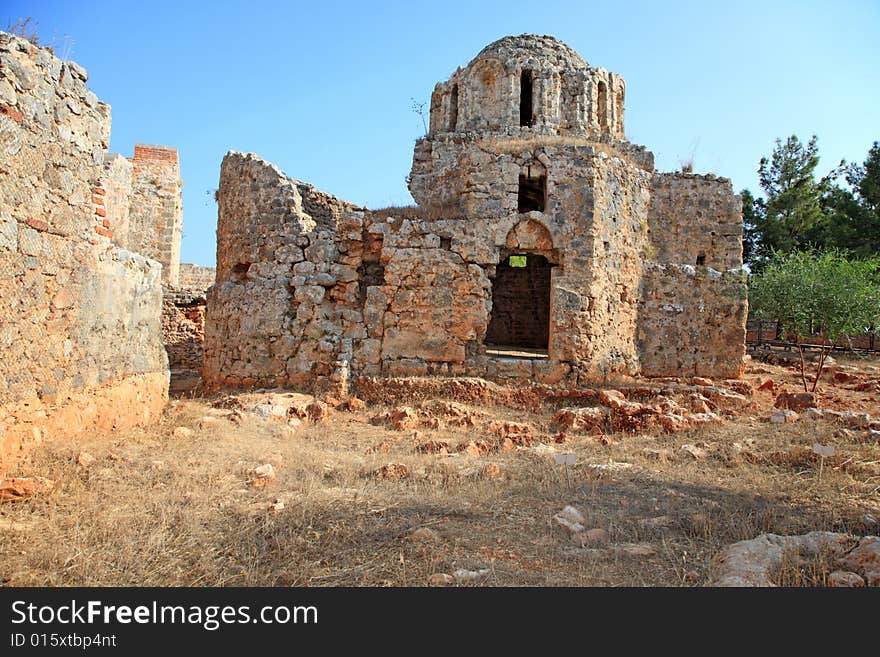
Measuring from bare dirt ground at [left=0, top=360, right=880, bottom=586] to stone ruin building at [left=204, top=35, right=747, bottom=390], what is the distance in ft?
8.17

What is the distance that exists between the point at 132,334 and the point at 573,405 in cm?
651

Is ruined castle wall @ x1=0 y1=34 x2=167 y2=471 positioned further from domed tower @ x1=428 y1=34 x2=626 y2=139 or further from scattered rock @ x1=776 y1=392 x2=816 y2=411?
domed tower @ x1=428 y1=34 x2=626 y2=139

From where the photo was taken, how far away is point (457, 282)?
10.5 metres

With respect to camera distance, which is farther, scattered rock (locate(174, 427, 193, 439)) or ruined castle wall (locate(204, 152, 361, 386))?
ruined castle wall (locate(204, 152, 361, 386))

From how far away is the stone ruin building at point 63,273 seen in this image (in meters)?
4.70

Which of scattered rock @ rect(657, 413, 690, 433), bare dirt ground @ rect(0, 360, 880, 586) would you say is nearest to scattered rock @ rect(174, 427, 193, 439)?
bare dirt ground @ rect(0, 360, 880, 586)

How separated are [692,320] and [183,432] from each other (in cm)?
954

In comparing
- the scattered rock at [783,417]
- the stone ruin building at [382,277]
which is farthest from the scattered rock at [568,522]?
the scattered rock at [783,417]

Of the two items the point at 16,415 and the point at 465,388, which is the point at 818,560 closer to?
the point at 16,415

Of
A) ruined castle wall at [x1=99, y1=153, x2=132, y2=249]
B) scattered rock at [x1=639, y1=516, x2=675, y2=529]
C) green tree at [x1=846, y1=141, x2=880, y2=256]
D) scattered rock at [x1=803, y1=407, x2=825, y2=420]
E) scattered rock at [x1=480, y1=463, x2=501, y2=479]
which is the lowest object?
scattered rock at [x1=639, y1=516, x2=675, y2=529]

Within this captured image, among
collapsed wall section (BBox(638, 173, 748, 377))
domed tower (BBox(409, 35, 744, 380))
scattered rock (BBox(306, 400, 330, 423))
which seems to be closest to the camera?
scattered rock (BBox(306, 400, 330, 423))

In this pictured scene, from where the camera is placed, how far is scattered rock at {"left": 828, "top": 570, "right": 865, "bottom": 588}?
11.8 feet

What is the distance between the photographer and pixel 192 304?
643 inches

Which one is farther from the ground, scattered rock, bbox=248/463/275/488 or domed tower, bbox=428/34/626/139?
domed tower, bbox=428/34/626/139
